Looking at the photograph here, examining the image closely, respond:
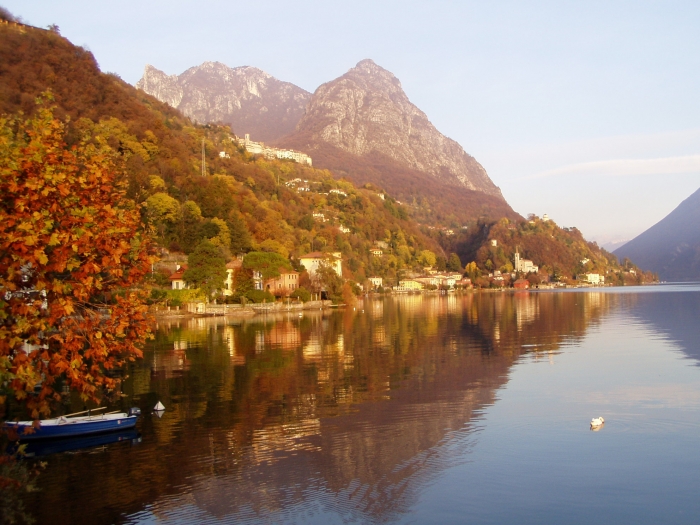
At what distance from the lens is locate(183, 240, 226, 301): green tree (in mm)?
58438

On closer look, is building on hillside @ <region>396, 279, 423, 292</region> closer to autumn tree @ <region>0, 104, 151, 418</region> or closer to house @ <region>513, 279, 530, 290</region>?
house @ <region>513, 279, 530, 290</region>

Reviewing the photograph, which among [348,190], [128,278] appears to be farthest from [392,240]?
[128,278]

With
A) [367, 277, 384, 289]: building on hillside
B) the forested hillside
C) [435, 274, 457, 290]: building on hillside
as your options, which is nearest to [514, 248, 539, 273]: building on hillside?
[435, 274, 457, 290]: building on hillside

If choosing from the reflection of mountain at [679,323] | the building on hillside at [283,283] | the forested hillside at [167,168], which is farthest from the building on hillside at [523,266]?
the building on hillside at [283,283]

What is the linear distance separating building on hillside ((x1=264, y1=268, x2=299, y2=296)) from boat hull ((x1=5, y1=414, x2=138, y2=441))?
49.1m

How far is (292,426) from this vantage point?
1611 cm

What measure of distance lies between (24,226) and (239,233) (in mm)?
63876

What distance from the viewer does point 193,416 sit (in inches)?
685

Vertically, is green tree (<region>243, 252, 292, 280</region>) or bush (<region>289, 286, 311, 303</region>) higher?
green tree (<region>243, 252, 292, 280</region>)

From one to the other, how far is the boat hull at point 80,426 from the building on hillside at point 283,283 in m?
49.1

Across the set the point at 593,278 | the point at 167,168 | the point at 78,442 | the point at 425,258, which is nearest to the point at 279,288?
the point at 167,168

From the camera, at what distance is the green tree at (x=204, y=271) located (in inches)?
2301

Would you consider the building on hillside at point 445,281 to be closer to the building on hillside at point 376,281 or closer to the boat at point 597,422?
the building on hillside at point 376,281

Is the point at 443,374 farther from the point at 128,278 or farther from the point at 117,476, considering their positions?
the point at 128,278
